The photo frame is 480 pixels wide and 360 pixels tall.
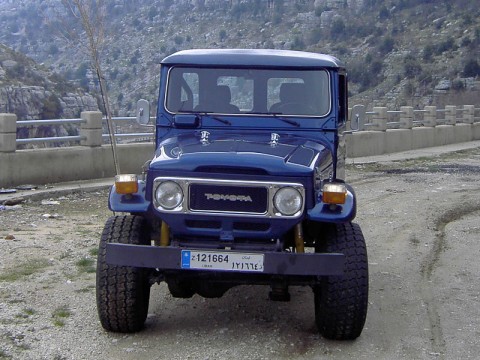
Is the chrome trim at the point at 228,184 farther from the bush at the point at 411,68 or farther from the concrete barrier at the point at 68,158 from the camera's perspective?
the bush at the point at 411,68

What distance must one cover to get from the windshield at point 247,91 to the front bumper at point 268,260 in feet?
5.43

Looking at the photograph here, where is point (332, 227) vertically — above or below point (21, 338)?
above

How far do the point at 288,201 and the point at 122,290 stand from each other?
130 centimetres

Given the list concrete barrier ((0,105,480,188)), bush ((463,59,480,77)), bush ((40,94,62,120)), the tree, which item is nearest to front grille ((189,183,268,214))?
the tree

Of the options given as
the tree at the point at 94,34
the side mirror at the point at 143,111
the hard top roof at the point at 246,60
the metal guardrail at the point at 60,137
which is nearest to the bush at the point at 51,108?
the metal guardrail at the point at 60,137

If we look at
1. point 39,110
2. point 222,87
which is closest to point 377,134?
point 39,110

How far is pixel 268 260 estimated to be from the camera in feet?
18.5

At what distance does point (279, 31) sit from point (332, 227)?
178ft

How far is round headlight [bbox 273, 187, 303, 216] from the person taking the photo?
18.8ft

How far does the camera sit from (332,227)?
20.1ft

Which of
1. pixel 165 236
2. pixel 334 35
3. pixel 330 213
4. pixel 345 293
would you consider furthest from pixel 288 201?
pixel 334 35

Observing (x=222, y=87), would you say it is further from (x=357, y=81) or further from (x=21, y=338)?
(x=357, y=81)

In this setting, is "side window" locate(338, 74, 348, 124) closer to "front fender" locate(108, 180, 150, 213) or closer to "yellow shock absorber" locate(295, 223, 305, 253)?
"yellow shock absorber" locate(295, 223, 305, 253)

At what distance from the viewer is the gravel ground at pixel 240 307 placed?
19.4 feet
